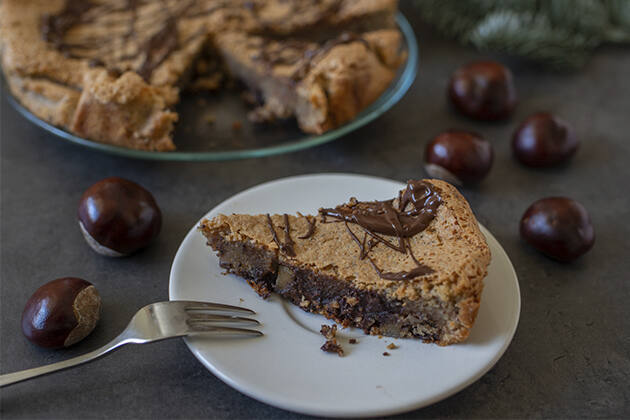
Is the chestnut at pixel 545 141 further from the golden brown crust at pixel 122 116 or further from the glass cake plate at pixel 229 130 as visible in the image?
the golden brown crust at pixel 122 116

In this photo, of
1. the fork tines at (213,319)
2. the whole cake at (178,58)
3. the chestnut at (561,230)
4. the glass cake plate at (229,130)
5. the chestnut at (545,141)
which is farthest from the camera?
the chestnut at (545,141)

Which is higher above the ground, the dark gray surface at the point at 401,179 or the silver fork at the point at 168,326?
the silver fork at the point at 168,326

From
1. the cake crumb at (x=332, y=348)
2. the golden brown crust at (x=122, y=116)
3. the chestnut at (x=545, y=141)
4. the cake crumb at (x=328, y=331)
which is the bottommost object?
the chestnut at (x=545, y=141)

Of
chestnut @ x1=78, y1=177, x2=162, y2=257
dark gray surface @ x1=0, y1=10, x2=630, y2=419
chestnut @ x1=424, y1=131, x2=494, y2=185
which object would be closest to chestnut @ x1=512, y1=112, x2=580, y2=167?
dark gray surface @ x1=0, y1=10, x2=630, y2=419

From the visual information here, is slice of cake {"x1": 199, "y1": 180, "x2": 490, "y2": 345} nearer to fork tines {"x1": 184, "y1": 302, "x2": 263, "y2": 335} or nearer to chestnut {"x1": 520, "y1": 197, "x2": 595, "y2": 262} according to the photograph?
fork tines {"x1": 184, "y1": 302, "x2": 263, "y2": 335}

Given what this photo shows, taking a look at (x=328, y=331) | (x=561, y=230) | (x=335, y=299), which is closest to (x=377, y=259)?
(x=335, y=299)

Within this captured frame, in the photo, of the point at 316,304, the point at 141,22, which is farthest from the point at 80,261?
the point at 141,22

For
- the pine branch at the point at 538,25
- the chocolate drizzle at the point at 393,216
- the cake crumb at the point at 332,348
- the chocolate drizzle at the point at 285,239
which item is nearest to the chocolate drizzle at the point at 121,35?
the chocolate drizzle at the point at 285,239
